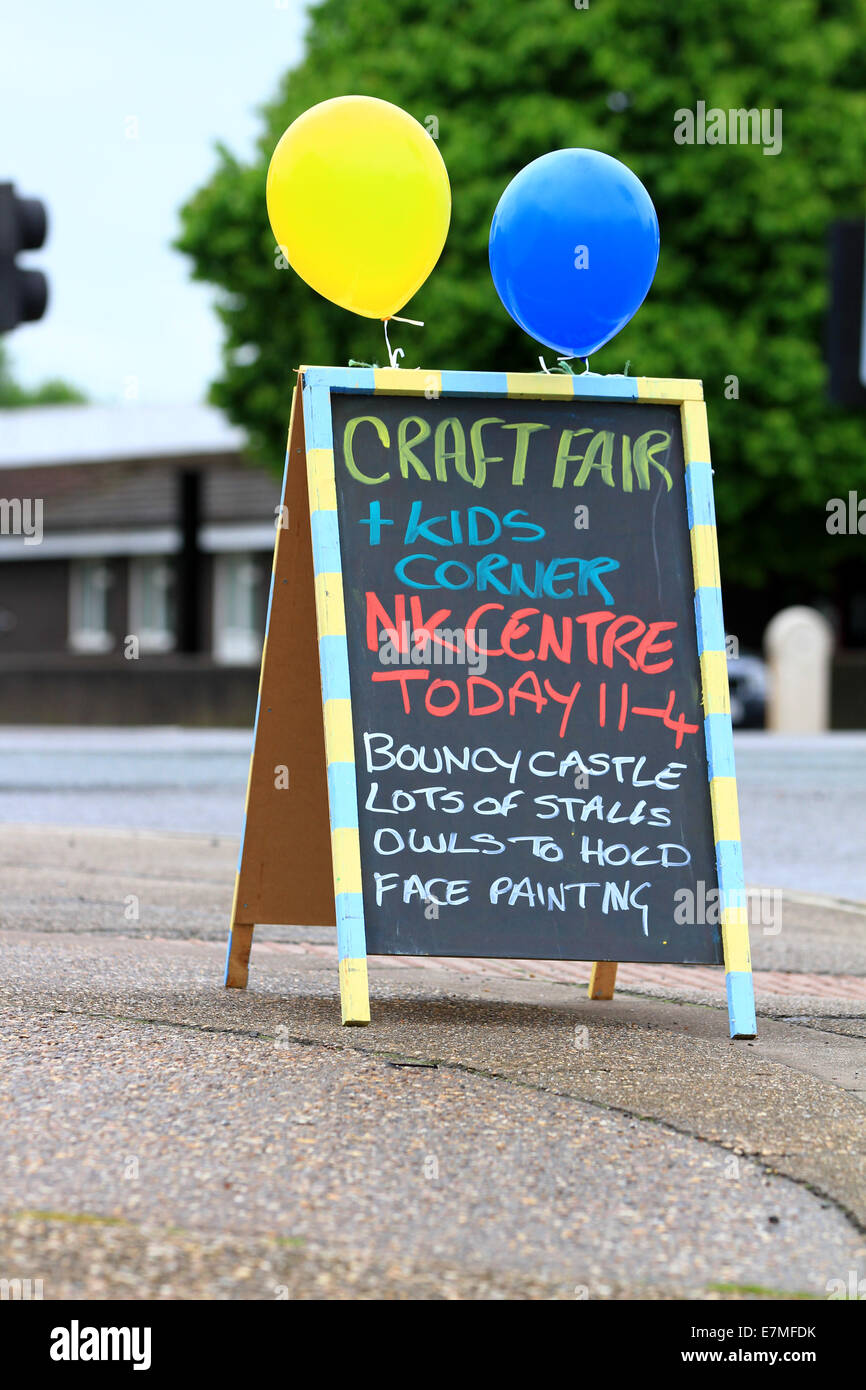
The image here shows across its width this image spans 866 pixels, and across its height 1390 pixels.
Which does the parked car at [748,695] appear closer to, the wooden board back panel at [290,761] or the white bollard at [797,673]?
the white bollard at [797,673]

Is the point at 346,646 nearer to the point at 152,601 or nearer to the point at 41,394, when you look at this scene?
the point at 152,601

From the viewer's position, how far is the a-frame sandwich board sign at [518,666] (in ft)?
15.6

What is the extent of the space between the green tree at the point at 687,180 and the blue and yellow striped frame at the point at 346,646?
18.0 metres

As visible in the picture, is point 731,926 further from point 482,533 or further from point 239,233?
point 239,233

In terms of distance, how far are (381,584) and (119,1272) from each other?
7.61 feet

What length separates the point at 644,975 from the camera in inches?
257

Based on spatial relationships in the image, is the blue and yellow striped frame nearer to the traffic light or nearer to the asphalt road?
the asphalt road

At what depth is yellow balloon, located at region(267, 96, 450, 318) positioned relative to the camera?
201 inches

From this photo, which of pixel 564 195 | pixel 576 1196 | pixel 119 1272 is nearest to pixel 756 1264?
pixel 576 1196

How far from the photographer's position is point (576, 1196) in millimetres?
3461

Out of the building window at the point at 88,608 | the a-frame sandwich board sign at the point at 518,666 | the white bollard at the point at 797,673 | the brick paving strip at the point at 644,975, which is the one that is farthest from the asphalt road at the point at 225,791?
the building window at the point at 88,608

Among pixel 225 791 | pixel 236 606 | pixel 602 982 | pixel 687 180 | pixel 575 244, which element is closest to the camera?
pixel 575 244

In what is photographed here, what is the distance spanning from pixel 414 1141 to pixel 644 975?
295 centimetres

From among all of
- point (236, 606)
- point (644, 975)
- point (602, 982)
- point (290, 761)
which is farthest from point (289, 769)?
point (236, 606)
